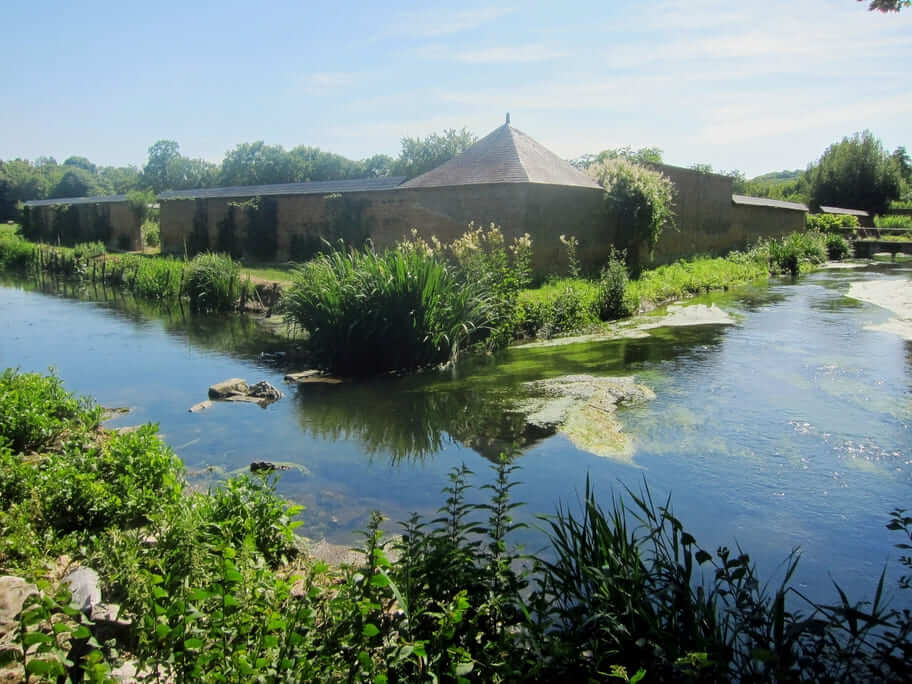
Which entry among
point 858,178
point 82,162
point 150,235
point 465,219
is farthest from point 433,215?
point 82,162

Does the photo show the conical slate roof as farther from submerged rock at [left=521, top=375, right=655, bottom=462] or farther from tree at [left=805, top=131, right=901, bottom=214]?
tree at [left=805, top=131, right=901, bottom=214]

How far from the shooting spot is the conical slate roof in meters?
15.0

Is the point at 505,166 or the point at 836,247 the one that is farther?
the point at 836,247

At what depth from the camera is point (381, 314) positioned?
9.79 meters

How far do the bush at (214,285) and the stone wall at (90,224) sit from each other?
50.8 feet

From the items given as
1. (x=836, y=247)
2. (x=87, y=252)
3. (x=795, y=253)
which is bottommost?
(x=87, y=252)

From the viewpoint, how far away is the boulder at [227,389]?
332 inches

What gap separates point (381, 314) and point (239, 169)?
51987 millimetres

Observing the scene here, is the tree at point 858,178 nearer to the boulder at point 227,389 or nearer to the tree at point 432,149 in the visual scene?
the tree at point 432,149

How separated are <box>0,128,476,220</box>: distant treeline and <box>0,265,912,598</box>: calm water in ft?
83.8

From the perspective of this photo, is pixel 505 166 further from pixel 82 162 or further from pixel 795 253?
pixel 82 162

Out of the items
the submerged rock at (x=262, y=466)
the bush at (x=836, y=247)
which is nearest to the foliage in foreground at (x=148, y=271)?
the submerged rock at (x=262, y=466)

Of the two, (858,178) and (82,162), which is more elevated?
(82,162)

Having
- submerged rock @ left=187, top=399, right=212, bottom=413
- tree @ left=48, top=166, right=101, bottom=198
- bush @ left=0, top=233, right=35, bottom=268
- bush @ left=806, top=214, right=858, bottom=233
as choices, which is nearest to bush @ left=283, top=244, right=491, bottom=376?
submerged rock @ left=187, top=399, right=212, bottom=413
